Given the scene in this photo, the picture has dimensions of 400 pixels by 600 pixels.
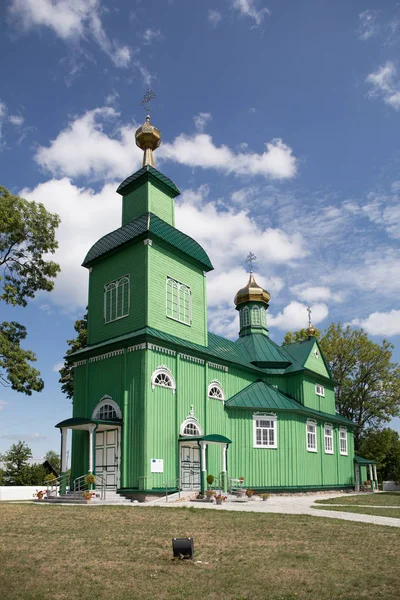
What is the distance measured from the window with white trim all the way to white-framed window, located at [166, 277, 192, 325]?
280 cm

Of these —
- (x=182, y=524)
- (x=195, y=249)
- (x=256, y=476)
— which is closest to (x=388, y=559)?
(x=182, y=524)

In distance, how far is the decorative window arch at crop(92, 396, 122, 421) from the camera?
20766 mm

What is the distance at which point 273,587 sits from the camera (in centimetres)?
743

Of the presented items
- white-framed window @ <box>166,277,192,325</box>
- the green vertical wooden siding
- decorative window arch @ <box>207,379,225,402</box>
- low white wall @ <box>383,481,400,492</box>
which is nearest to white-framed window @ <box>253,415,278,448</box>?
decorative window arch @ <box>207,379,225,402</box>

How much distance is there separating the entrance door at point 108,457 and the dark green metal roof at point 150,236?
24.9 feet

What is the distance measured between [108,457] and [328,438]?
13846mm

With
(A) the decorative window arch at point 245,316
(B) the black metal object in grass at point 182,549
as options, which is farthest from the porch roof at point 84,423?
(A) the decorative window arch at point 245,316

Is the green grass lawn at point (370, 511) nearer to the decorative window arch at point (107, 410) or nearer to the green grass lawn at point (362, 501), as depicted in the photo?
the green grass lawn at point (362, 501)

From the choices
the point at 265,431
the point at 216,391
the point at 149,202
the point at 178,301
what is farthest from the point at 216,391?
the point at 149,202

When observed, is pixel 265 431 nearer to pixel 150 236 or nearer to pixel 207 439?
pixel 207 439

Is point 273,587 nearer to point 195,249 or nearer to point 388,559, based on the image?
point 388,559

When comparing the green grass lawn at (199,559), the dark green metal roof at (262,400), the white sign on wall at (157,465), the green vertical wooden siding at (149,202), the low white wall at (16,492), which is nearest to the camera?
the green grass lawn at (199,559)

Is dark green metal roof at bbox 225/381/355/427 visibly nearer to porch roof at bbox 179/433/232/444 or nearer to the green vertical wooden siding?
porch roof at bbox 179/433/232/444

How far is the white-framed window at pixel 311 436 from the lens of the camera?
27.4 metres
